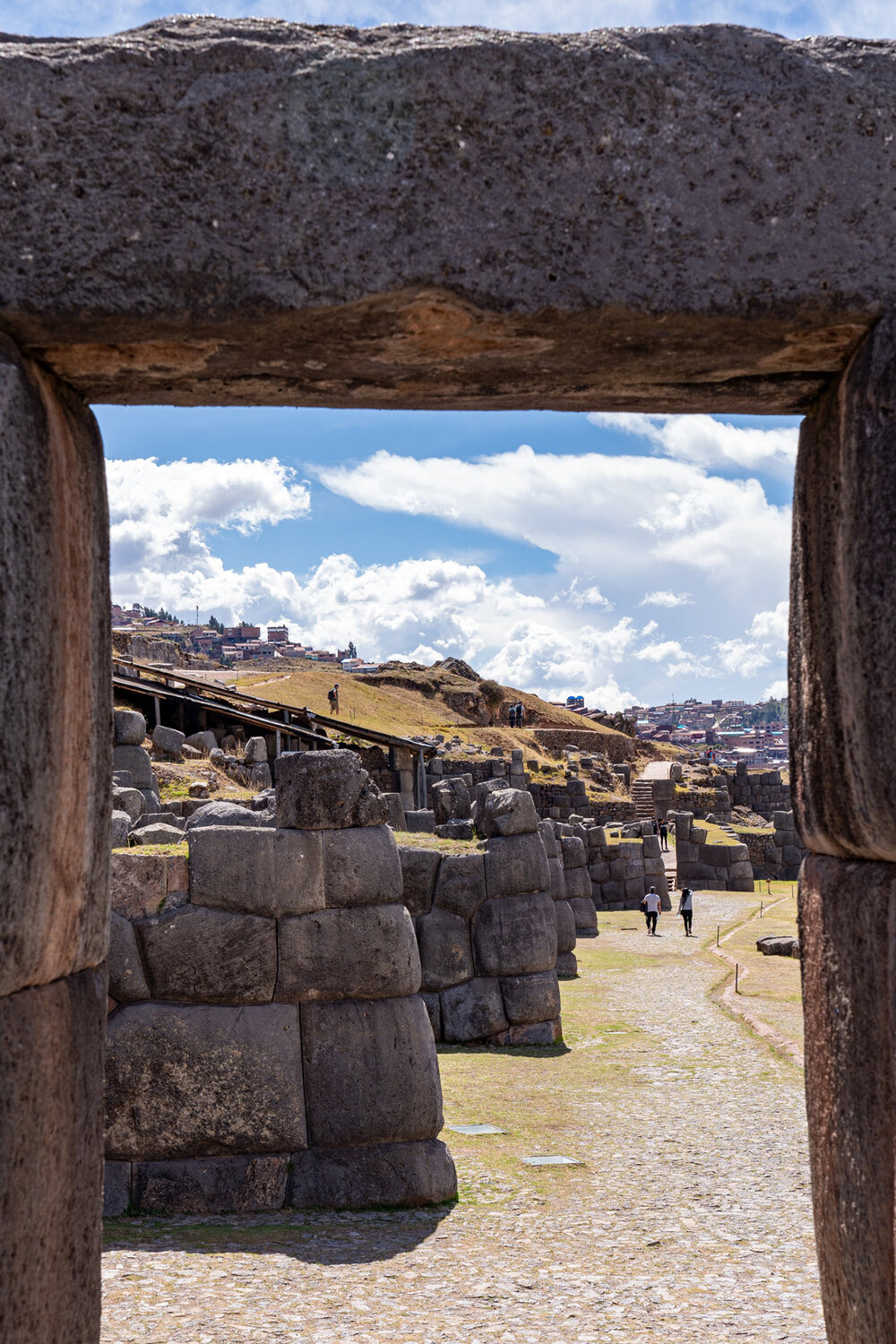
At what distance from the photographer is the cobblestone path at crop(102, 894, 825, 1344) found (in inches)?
209

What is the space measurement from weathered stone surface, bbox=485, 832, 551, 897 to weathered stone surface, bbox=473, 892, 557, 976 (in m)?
0.14

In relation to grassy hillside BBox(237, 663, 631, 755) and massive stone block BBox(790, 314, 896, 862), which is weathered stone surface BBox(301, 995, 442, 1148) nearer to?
massive stone block BBox(790, 314, 896, 862)

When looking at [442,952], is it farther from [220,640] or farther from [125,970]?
[220,640]

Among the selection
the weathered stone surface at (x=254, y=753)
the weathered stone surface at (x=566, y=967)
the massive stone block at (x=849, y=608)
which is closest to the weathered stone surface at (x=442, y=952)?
the weathered stone surface at (x=566, y=967)

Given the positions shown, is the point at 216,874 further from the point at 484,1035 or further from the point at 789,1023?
the point at 789,1023

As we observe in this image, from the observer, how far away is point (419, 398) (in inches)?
123

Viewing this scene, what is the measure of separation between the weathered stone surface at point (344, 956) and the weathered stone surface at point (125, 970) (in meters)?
0.84

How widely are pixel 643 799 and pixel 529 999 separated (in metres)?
36.5

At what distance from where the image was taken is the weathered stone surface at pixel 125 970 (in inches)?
278

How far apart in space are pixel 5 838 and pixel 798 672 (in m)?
Answer: 1.96

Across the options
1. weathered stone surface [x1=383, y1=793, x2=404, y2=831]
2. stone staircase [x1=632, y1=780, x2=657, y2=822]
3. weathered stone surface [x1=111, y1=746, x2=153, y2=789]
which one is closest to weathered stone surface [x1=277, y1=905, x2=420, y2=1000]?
weathered stone surface [x1=383, y1=793, x2=404, y2=831]

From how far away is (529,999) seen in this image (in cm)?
1255

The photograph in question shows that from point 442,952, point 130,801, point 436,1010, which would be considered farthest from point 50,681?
point 130,801

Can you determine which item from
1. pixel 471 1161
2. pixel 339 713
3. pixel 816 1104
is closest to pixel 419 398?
pixel 816 1104
